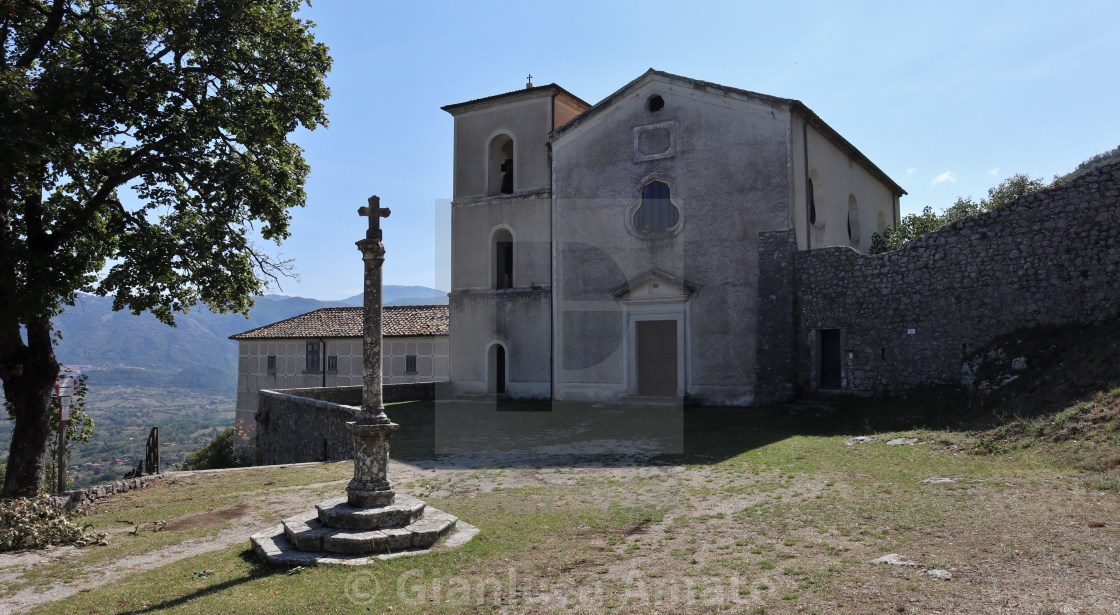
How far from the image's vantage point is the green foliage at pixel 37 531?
7782mm

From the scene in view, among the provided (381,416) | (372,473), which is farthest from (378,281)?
(372,473)

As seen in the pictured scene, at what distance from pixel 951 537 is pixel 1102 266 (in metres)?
9.82

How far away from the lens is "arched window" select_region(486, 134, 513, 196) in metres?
23.7

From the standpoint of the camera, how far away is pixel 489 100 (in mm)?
23438

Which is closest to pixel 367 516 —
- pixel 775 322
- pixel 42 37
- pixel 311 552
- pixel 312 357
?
pixel 311 552

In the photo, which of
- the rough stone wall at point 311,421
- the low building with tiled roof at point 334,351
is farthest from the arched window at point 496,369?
the low building with tiled roof at point 334,351

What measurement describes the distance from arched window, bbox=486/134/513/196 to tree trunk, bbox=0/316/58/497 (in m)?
14.4

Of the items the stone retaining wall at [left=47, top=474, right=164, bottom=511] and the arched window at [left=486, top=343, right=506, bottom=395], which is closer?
the stone retaining wall at [left=47, top=474, right=164, bottom=511]

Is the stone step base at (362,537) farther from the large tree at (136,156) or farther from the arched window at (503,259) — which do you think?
the arched window at (503,259)

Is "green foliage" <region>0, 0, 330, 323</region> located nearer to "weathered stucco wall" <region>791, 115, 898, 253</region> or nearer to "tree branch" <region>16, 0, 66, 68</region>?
"tree branch" <region>16, 0, 66, 68</region>

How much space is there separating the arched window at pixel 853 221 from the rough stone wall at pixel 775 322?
6.33 meters

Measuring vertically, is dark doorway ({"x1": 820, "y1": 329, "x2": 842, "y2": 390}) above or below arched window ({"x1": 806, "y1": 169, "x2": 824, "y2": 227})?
below

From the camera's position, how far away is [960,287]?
14.4 meters

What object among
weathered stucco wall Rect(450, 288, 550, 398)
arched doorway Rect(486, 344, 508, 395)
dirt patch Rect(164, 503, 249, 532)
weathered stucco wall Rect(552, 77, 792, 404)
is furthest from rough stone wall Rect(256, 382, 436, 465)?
weathered stucco wall Rect(552, 77, 792, 404)
